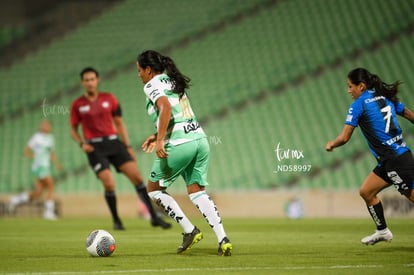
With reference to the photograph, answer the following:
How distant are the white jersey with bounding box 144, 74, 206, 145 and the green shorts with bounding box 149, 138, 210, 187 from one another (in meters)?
0.07

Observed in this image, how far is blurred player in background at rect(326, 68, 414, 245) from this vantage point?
821 centimetres

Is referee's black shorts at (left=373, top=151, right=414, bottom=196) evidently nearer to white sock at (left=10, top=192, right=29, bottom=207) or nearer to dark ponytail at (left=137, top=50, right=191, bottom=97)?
dark ponytail at (left=137, top=50, right=191, bottom=97)

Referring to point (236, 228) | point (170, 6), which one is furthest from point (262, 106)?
point (236, 228)

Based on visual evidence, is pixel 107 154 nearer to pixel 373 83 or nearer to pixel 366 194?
pixel 366 194

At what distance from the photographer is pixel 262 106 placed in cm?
2050

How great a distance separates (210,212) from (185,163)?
540 mm

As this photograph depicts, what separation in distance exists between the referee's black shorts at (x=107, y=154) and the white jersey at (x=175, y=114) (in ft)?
14.4

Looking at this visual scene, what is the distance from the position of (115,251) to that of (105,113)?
165 inches

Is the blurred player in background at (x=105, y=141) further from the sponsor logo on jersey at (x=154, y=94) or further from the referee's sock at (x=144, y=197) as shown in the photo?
the sponsor logo on jersey at (x=154, y=94)

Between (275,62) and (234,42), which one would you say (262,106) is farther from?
(234,42)

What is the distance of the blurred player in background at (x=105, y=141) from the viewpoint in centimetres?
1220

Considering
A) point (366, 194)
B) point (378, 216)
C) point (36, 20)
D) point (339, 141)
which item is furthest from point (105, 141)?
point (36, 20)

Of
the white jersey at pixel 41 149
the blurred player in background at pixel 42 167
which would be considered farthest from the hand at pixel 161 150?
the white jersey at pixel 41 149

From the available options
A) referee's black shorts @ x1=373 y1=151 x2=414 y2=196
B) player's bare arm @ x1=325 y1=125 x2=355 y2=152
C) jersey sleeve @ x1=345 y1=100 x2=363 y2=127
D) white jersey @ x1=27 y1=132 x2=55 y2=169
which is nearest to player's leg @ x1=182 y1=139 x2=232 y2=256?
player's bare arm @ x1=325 y1=125 x2=355 y2=152
